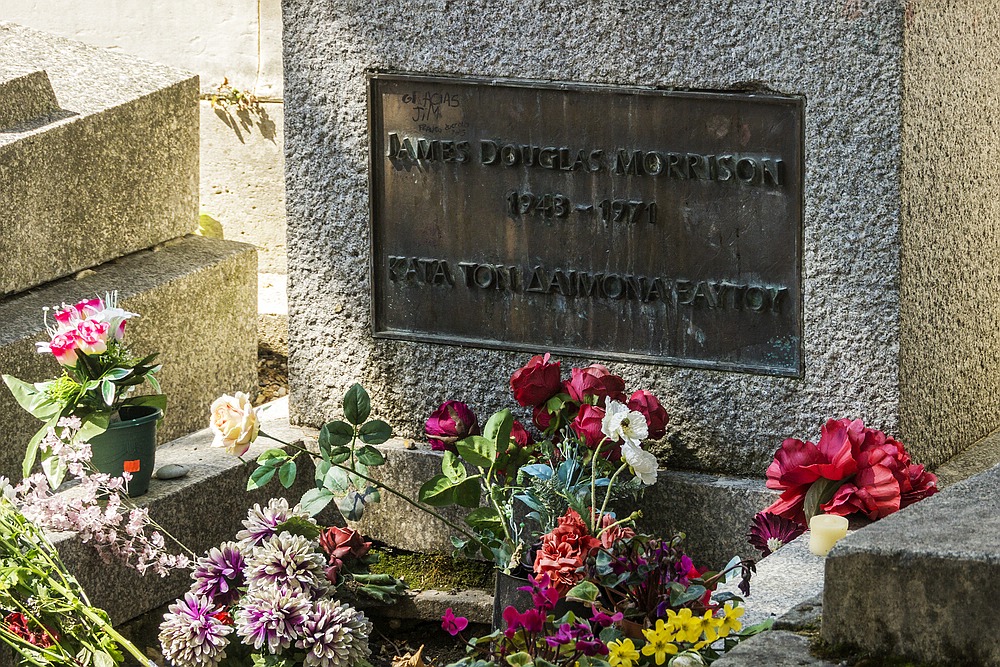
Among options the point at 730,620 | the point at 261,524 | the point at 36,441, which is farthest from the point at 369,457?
the point at 730,620

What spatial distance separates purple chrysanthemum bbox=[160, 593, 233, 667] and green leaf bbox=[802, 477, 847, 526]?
124 centimetres

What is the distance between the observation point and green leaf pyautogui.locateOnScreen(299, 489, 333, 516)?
316 centimetres

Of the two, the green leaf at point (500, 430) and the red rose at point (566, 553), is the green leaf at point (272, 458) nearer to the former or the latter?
the green leaf at point (500, 430)

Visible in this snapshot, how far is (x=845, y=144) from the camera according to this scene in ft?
9.96

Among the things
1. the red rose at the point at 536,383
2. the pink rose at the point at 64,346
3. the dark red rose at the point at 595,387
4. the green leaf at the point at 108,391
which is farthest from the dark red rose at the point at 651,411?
the pink rose at the point at 64,346

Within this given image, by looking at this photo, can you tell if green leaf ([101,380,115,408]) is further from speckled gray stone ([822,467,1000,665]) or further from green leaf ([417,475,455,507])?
speckled gray stone ([822,467,1000,665])

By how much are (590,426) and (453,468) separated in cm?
38

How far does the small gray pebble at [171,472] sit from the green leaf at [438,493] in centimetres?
64

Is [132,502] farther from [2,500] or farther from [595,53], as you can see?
[595,53]

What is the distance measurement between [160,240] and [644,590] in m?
2.44

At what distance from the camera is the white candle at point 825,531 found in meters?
2.56

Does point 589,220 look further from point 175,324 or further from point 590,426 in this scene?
point 175,324

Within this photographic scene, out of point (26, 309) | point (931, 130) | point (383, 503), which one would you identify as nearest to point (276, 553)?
point (383, 503)

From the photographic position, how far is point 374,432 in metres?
3.24
